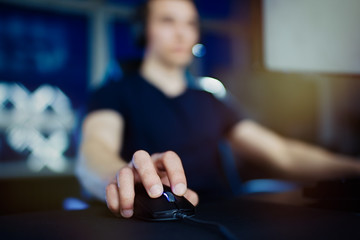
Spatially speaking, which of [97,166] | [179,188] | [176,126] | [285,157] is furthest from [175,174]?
[285,157]

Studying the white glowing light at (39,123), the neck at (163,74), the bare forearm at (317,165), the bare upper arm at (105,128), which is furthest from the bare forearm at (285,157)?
the white glowing light at (39,123)

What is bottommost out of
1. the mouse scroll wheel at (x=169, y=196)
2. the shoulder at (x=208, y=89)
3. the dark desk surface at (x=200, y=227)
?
the dark desk surface at (x=200, y=227)

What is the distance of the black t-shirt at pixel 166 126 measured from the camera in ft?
3.97

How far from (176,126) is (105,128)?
25cm

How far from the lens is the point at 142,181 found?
0.49 meters

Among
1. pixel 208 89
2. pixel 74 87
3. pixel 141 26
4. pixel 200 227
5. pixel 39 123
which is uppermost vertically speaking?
pixel 74 87

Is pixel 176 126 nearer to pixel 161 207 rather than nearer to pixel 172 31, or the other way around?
pixel 172 31

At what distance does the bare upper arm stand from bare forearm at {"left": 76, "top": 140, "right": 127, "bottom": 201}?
7cm

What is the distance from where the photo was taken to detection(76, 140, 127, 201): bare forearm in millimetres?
726

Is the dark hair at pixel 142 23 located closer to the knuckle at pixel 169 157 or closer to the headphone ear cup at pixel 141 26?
the headphone ear cup at pixel 141 26

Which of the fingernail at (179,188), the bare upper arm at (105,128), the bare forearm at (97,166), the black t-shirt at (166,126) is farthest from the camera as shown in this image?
the black t-shirt at (166,126)

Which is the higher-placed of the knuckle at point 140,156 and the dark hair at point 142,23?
the dark hair at point 142,23

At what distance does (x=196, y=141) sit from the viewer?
4.14 ft

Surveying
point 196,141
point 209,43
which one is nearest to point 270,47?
point 196,141
